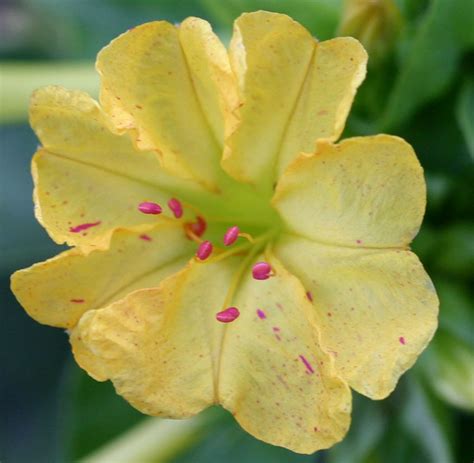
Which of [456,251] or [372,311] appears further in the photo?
[456,251]

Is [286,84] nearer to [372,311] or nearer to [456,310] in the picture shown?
[372,311]

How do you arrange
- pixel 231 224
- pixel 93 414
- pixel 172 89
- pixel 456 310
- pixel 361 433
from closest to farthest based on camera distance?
pixel 172 89, pixel 231 224, pixel 456 310, pixel 361 433, pixel 93 414

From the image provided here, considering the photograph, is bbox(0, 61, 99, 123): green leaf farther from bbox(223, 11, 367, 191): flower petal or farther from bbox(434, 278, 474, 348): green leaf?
bbox(434, 278, 474, 348): green leaf

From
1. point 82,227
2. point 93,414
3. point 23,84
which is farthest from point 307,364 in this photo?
point 93,414

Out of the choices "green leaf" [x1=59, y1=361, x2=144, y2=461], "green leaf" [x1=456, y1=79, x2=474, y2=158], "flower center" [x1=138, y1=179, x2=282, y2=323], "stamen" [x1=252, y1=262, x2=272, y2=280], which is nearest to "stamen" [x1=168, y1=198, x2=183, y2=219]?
"flower center" [x1=138, y1=179, x2=282, y2=323]

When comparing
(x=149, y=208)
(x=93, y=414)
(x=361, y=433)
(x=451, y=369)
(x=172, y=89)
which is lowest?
(x=93, y=414)

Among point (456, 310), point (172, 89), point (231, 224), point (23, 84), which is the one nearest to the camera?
point (172, 89)
